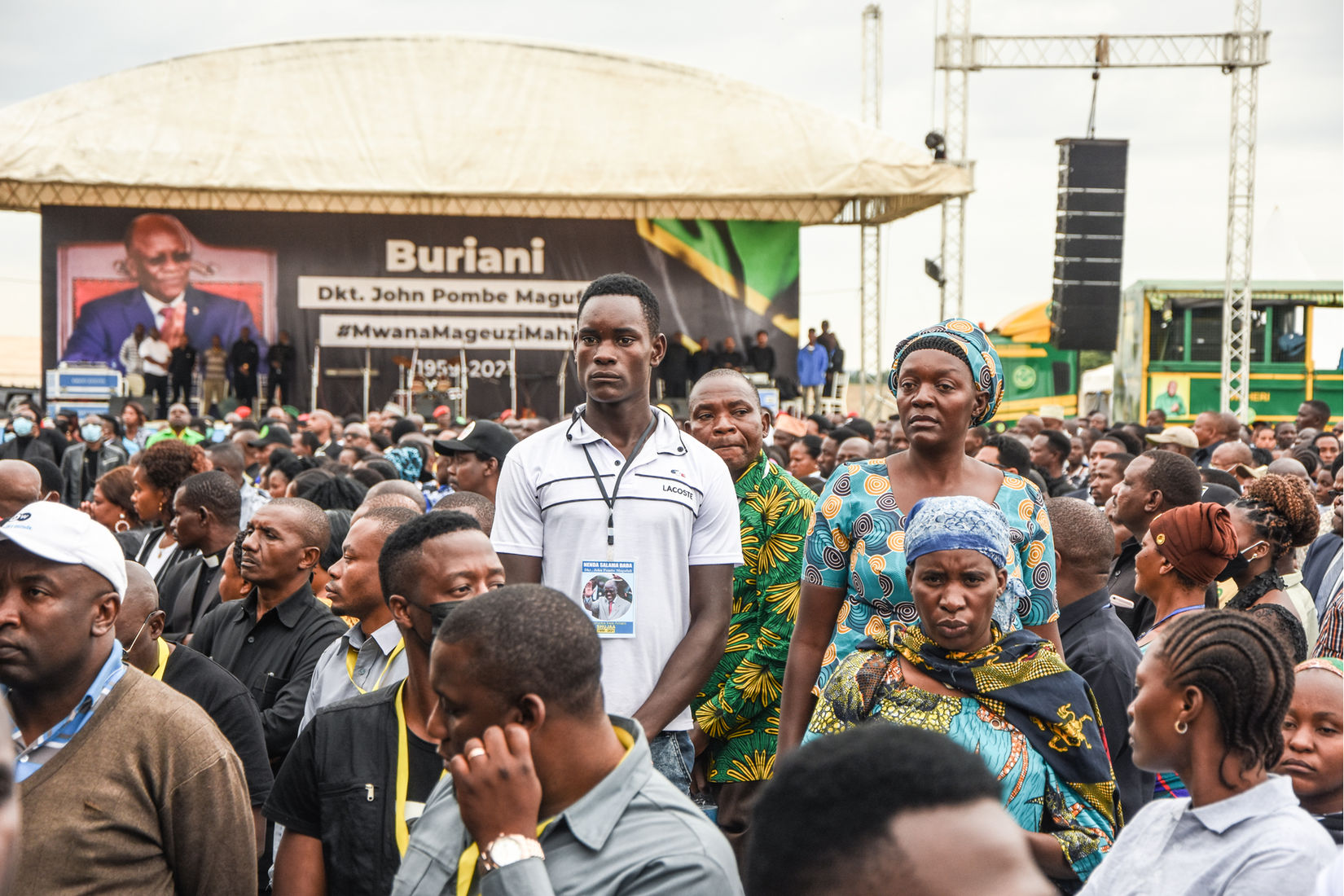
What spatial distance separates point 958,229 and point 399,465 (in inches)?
652

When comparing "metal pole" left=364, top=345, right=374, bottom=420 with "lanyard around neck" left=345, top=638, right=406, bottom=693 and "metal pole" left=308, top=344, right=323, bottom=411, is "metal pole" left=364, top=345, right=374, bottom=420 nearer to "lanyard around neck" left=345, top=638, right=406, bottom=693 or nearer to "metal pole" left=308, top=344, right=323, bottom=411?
"metal pole" left=308, top=344, right=323, bottom=411

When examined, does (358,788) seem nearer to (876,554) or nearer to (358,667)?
(358,667)

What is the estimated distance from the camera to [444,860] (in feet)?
6.62

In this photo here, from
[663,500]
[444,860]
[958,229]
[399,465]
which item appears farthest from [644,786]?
[958,229]

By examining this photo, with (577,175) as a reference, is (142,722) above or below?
below

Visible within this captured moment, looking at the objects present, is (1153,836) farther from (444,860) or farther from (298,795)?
(298,795)

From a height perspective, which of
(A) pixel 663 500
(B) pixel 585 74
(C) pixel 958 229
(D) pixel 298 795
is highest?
(B) pixel 585 74

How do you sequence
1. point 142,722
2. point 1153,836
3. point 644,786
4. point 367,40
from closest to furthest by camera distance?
point 644,786
point 1153,836
point 142,722
point 367,40

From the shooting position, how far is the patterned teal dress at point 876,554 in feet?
10.6

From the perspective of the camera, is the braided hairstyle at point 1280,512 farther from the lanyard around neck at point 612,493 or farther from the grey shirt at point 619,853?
the grey shirt at point 619,853

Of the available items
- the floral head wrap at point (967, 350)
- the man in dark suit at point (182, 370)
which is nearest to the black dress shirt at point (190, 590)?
the floral head wrap at point (967, 350)

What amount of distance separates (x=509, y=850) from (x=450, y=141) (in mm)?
24985

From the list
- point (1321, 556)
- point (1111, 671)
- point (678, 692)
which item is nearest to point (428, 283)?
point (1321, 556)

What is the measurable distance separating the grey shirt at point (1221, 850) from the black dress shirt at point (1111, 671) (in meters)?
0.98
